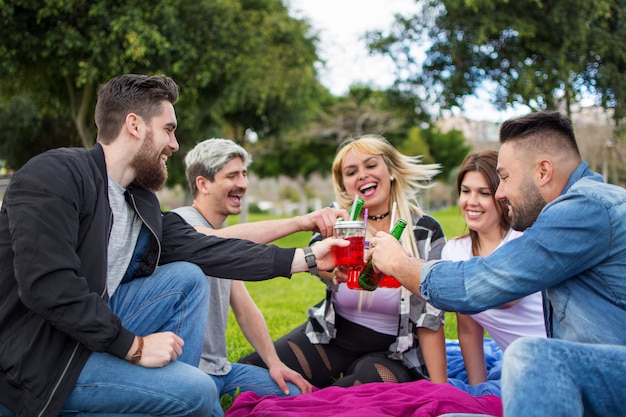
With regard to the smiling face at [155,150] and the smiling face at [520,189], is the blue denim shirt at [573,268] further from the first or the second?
the smiling face at [155,150]

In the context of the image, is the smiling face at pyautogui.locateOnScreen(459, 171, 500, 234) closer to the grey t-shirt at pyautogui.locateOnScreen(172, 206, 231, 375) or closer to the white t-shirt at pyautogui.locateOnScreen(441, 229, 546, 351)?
the white t-shirt at pyautogui.locateOnScreen(441, 229, 546, 351)

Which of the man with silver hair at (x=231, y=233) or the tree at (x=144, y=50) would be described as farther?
the tree at (x=144, y=50)

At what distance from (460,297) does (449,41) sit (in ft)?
61.9

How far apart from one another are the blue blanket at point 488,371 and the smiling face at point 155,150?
277cm

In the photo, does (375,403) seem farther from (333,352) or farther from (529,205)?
(529,205)

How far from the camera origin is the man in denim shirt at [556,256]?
9.35 feet

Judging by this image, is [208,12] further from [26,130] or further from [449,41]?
[26,130]

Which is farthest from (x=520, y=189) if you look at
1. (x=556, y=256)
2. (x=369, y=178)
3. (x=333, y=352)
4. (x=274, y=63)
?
(x=274, y=63)

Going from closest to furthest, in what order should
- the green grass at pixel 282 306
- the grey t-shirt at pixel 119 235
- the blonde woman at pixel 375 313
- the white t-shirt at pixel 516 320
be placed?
1. the grey t-shirt at pixel 119 235
2. the white t-shirt at pixel 516 320
3. the blonde woman at pixel 375 313
4. the green grass at pixel 282 306

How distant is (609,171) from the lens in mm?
37125

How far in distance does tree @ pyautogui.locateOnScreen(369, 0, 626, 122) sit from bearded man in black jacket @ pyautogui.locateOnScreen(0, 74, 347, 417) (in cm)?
1667

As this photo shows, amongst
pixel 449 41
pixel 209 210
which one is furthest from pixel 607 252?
pixel 449 41

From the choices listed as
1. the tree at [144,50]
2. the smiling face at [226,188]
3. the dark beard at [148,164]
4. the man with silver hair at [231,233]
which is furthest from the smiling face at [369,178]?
the tree at [144,50]

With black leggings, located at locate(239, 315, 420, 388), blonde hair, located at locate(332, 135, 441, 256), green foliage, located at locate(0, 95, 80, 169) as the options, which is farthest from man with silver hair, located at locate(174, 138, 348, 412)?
green foliage, located at locate(0, 95, 80, 169)
